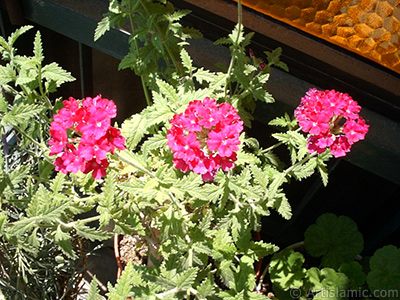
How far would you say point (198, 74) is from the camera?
3.67 ft

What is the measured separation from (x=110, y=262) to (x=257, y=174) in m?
0.94

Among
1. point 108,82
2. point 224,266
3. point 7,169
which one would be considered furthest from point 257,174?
point 108,82

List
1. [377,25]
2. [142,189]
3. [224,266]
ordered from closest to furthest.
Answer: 1. [142,189]
2. [224,266]
3. [377,25]

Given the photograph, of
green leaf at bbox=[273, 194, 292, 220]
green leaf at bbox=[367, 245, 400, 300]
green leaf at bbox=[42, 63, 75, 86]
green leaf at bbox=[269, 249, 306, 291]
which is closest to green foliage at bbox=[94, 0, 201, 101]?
green leaf at bbox=[42, 63, 75, 86]

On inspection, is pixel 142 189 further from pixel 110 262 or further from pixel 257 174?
pixel 110 262

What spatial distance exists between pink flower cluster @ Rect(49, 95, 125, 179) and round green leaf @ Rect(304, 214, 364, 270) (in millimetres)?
734

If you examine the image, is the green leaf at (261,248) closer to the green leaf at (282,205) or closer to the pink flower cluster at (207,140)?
the green leaf at (282,205)

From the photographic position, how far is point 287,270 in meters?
1.32

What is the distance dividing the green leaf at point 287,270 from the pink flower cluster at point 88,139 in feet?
2.11

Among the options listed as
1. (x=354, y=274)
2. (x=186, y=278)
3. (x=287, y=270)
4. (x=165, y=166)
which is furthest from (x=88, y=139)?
(x=354, y=274)

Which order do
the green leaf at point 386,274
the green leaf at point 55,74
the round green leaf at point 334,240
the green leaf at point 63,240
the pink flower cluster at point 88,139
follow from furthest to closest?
the round green leaf at point 334,240 < the green leaf at point 386,274 < the green leaf at point 55,74 < the green leaf at point 63,240 < the pink flower cluster at point 88,139

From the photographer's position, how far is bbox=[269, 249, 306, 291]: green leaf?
129 cm

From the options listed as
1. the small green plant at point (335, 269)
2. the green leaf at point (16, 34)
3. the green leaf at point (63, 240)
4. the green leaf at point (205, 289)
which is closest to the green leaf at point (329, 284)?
the small green plant at point (335, 269)

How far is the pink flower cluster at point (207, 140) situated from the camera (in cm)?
86
